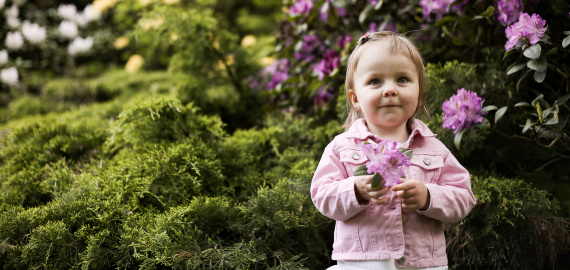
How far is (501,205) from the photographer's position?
6.21ft

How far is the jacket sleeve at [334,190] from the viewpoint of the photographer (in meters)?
1.42

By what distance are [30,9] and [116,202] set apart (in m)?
5.93

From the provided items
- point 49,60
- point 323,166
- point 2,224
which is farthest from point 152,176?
point 49,60

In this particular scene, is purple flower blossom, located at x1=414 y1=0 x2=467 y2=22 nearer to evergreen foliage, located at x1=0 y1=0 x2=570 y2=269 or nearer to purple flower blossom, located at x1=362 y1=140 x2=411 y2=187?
evergreen foliage, located at x1=0 y1=0 x2=570 y2=269

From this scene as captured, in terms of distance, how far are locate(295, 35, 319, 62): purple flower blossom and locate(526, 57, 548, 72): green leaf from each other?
5.50ft

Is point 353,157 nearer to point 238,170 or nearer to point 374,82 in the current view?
point 374,82

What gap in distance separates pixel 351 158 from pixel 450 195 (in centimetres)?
36

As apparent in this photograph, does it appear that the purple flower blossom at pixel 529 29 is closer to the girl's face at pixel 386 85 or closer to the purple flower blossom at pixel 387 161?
the girl's face at pixel 386 85

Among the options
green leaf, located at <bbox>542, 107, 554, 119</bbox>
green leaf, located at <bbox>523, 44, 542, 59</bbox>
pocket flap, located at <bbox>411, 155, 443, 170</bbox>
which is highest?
green leaf, located at <bbox>523, 44, 542, 59</bbox>

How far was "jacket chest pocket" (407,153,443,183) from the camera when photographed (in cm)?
151

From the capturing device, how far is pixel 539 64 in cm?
184

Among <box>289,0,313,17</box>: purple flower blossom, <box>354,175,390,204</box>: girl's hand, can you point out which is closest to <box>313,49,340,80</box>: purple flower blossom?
<box>289,0,313,17</box>: purple flower blossom

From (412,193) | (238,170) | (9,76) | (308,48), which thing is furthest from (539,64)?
(9,76)

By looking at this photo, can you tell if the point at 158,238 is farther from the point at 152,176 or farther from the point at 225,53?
the point at 225,53
